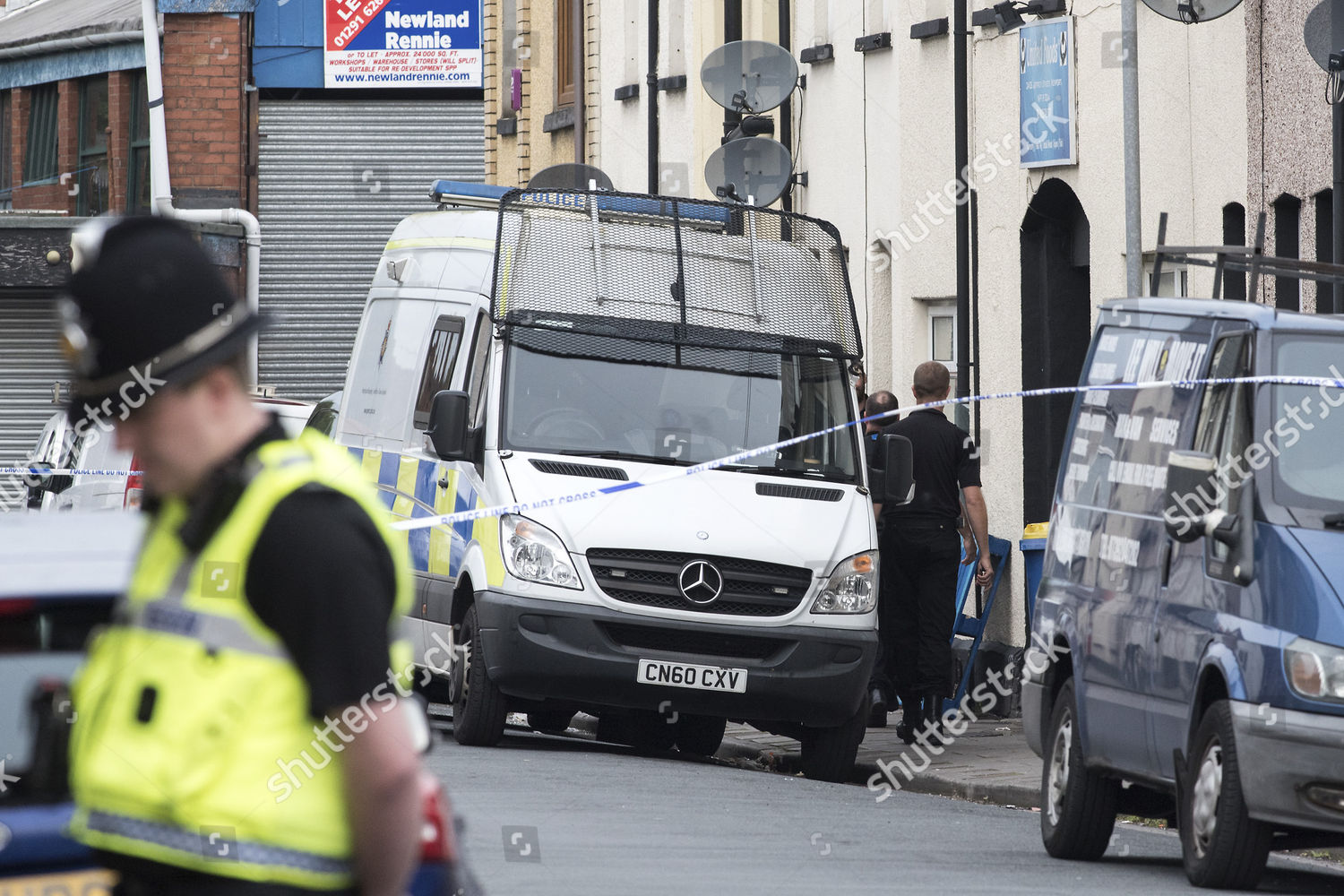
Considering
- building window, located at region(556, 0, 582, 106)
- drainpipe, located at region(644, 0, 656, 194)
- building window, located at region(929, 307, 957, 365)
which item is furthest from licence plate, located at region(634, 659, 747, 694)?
building window, located at region(556, 0, 582, 106)

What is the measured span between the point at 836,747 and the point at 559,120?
1953 cm

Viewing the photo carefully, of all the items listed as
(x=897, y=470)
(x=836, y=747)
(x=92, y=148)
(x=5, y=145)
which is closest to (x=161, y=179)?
(x=92, y=148)

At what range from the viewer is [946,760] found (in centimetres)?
1415

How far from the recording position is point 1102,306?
10.6 metres

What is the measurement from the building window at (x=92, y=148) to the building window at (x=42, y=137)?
823 mm

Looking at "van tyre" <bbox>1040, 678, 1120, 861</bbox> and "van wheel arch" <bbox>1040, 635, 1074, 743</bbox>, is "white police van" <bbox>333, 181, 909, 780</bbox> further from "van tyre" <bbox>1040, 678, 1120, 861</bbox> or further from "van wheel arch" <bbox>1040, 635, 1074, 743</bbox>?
"van tyre" <bbox>1040, 678, 1120, 861</bbox>

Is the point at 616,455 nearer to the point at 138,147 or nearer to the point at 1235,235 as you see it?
the point at 1235,235

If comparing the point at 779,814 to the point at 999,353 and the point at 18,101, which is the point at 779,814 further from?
the point at 18,101

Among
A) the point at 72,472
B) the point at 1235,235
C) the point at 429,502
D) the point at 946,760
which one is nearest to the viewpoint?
the point at 429,502

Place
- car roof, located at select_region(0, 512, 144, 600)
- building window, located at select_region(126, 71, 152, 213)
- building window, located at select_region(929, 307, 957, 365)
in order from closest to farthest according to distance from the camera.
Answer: car roof, located at select_region(0, 512, 144, 600) < building window, located at select_region(929, 307, 957, 365) < building window, located at select_region(126, 71, 152, 213)

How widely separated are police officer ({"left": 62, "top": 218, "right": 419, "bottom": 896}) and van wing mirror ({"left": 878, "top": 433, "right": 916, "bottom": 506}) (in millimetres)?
10636

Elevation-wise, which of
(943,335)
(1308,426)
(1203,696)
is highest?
(943,335)

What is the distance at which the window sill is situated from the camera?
31.5 metres

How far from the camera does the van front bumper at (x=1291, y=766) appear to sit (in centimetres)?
813
